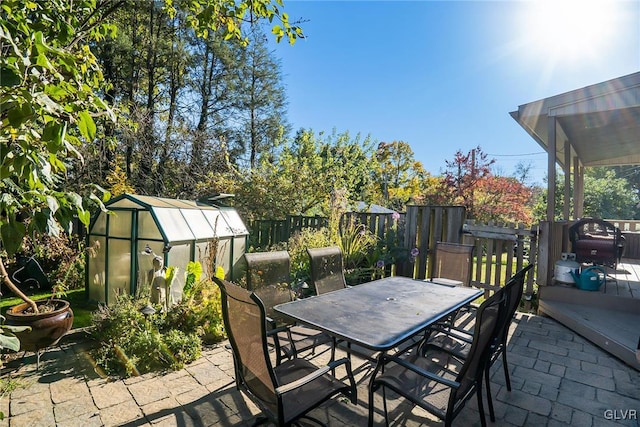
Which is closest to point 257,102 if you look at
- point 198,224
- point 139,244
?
point 198,224

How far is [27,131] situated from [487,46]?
772 centimetres

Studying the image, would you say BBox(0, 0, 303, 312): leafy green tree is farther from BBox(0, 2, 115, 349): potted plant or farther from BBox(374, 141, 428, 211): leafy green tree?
BBox(374, 141, 428, 211): leafy green tree

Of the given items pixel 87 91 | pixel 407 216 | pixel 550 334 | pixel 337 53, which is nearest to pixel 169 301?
pixel 87 91

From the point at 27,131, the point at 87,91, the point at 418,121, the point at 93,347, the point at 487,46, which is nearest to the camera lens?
the point at 27,131

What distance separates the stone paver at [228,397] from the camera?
2.28 meters

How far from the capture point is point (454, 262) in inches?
163

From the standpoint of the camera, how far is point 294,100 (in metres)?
13.9

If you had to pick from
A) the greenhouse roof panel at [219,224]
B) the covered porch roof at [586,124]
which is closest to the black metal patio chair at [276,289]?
the greenhouse roof panel at [219,224]

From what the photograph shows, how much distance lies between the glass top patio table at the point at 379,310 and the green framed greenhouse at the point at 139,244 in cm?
203

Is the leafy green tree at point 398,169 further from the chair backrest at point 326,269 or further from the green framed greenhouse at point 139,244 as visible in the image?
the chair backrest at point 326,269

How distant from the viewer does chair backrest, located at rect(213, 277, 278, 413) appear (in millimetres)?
1607

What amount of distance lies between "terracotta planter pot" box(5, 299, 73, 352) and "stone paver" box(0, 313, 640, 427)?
0.22 metres

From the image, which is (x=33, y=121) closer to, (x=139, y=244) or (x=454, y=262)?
(x=139, y=244)

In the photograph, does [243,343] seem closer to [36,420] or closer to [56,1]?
[36,420]
